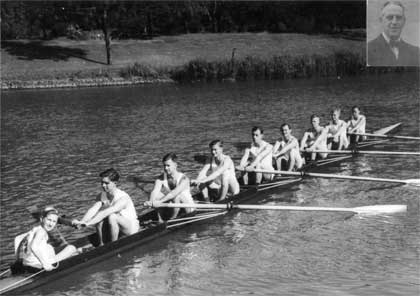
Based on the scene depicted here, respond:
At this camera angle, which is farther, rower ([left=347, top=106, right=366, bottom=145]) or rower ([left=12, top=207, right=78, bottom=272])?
rower ([left=347, top=106, right=366, bottom=145])

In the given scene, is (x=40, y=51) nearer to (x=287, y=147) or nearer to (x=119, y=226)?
(x=287, y=147)

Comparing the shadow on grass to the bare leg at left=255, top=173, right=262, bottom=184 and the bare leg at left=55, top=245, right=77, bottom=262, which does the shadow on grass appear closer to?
the bare leg at left=255, top=173, right=262, bottom=184

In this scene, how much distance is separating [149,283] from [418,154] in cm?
1269

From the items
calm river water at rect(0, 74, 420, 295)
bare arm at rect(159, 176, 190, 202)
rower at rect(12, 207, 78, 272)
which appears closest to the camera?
rower at rect(12, 207, 78, 272)

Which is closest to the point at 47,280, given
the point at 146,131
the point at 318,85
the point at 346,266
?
the point at 346,266

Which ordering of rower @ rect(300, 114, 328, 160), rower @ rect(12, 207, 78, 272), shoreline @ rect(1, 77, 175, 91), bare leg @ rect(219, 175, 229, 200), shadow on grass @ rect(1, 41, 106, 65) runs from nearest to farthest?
rower @ rect(12, 207, 78, 272) < bare leg @ rect(219, 175, 229, 200) < rower @ rect(300, 114, 328, 160) < shoreline @ rect(1, 77, 175, 91) < shadow on grass @ rect(1, 41, 106, 65)

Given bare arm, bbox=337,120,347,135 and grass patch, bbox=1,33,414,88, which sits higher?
grass patch, bbox=1,33,414,88

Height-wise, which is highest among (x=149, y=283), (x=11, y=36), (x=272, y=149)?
(x=11, y=36)

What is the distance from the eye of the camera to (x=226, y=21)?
74.8 meters

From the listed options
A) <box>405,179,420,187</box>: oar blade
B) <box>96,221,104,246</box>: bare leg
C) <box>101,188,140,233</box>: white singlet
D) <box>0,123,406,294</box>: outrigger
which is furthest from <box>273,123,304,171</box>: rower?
<box>96,221,104,246</box>: bare leg

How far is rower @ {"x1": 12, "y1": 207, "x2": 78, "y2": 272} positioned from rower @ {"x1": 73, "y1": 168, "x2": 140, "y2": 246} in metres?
1.18

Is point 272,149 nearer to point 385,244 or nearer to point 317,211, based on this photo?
point 317,211

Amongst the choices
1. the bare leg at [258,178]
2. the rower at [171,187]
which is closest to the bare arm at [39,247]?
the rower at [171,187]

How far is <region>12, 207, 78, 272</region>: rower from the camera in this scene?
970 cm
